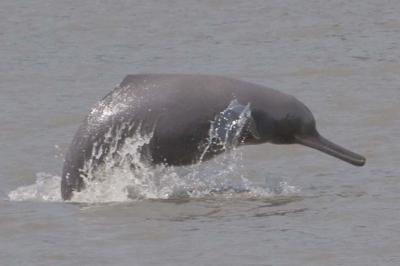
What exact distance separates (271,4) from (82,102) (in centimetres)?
681

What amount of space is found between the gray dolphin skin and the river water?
351mm

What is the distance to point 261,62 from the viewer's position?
2052 centimetres

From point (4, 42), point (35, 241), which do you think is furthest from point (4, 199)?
point (4, 42)

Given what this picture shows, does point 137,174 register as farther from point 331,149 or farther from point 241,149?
point 241,149

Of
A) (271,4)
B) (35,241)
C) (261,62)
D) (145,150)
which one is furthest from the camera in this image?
(271,4)

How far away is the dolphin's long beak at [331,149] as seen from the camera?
45.7 feet

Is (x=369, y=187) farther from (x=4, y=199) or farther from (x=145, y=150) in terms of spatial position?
(x=4, y=199)

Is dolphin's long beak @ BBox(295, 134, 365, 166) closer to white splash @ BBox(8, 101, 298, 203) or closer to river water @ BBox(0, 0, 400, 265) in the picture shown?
river water @ BBox(0, 0, 400, 265)

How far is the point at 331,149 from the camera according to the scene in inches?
552

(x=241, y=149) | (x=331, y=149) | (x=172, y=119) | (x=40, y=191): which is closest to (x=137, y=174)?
(x=172, y=119)

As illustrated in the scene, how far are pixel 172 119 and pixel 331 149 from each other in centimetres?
136

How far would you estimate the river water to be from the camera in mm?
11883

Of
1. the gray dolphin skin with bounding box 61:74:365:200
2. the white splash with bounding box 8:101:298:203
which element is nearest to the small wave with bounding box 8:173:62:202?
the white splash with bounding box 8:101:298:203

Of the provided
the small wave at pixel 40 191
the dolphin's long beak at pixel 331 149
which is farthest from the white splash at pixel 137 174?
the dolphin's long beak at pixel 331 149
